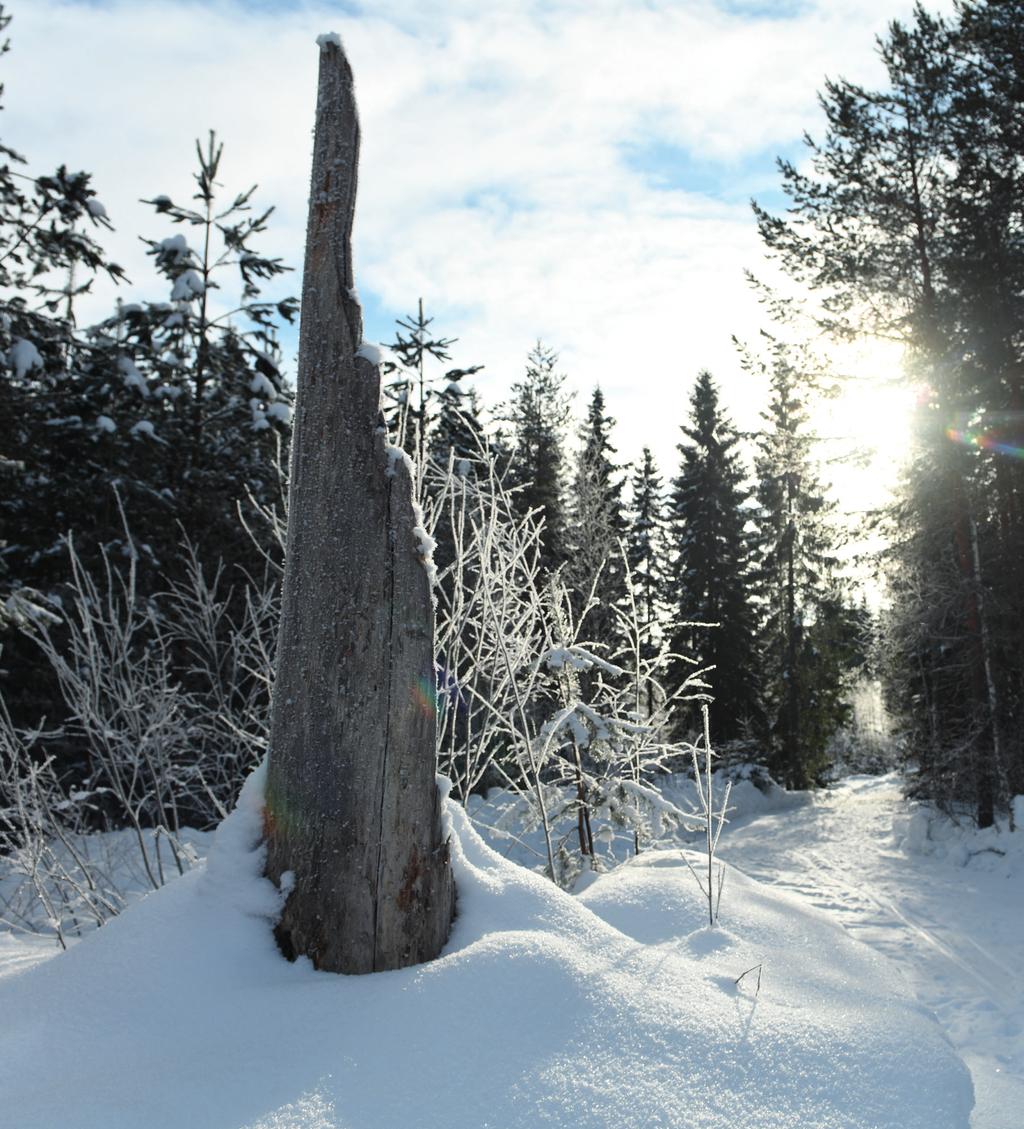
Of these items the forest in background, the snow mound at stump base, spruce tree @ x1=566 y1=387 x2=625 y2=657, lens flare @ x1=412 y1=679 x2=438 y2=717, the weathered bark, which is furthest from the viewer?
spruce tree @ x1=566 y1=387 x2=625 y2=657

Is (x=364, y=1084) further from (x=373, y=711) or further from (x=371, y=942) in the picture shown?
(x=373, y=711)

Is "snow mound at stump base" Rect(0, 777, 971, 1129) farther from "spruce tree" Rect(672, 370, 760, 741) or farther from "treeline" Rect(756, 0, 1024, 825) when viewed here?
"spruce tree" Rect(672, 370, 760, 741)

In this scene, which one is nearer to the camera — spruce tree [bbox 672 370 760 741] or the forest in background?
the forest in background

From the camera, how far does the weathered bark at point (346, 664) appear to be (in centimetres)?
259

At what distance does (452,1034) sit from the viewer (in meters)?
2.14

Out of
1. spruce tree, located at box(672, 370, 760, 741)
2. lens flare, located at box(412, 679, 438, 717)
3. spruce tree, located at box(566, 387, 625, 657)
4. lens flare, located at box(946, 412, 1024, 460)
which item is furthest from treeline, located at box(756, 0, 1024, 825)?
lens flare, located at box(412, 679, 438, 717)

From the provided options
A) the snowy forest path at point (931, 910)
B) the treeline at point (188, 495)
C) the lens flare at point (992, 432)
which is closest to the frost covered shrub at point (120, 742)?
the treeline at point (188, 495)

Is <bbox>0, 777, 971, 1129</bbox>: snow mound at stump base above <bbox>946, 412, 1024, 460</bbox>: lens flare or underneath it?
underneath

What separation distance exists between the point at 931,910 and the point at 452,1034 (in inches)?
314

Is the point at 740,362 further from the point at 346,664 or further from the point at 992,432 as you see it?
the point at 346,664

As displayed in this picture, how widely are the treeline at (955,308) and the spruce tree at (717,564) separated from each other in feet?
27.7

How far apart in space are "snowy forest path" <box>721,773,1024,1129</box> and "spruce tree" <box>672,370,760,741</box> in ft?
18.4

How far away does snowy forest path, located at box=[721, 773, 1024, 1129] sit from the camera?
4.51 m

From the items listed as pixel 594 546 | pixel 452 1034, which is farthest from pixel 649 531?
pixel 452 1034
